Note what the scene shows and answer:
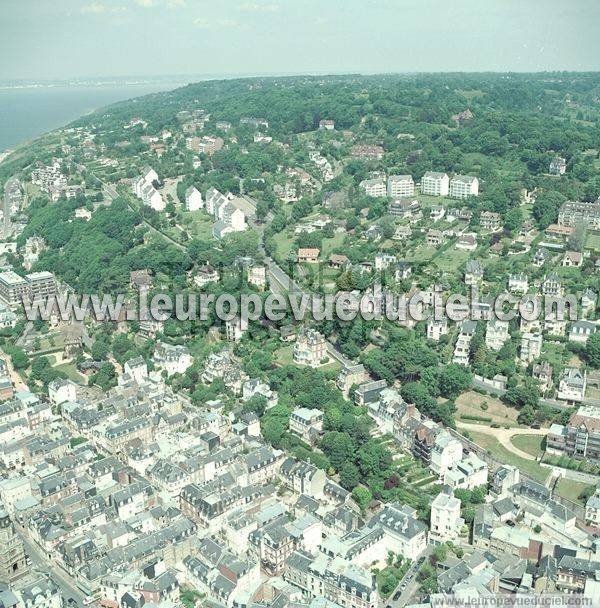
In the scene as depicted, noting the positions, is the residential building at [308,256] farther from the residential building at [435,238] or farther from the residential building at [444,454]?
the residential building at [444,454]

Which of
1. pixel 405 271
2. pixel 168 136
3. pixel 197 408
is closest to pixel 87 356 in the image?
pixel 197 408

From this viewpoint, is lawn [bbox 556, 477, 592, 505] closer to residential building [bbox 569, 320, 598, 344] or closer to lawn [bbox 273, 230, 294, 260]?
residential building [bbox 569, 320, 598, 344]

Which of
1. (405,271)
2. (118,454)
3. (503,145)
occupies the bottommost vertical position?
(118,454)

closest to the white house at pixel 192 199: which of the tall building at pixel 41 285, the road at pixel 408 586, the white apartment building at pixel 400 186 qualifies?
the tall building at pixel 41 285

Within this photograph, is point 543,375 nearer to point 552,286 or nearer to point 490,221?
point 552,286

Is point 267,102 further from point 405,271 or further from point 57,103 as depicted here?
point 57,103

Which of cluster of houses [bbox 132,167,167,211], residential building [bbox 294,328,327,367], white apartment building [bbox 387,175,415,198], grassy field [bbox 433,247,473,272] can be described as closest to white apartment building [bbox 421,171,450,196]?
white apartment building [bbox 387,175,415,198]
